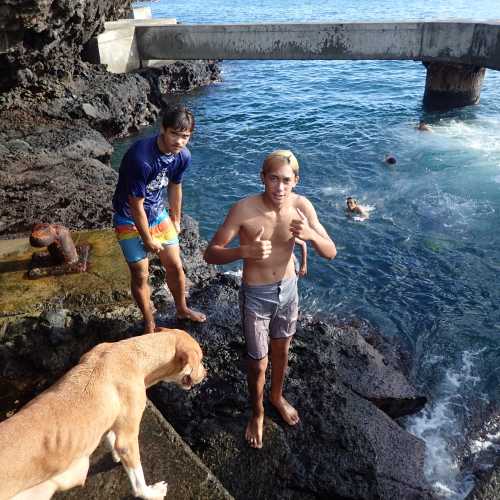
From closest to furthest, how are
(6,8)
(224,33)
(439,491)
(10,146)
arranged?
(439,491) → (10,146) → (6,8) → (224,33)

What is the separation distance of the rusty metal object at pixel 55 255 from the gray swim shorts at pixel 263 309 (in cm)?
307

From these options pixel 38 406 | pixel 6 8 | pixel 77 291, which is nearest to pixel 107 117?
pixel 6 8

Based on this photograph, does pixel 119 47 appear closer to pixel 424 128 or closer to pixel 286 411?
pixel 424 128

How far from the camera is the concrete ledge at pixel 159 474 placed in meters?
3.43

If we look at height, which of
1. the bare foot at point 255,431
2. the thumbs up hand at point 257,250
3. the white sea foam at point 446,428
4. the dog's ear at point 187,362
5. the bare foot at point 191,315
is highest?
the thumbs up hand at point 257,250

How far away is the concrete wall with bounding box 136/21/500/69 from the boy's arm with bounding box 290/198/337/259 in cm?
1721

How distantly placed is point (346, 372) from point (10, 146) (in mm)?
10275

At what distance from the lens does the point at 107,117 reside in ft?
53.2

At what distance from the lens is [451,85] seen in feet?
65.8

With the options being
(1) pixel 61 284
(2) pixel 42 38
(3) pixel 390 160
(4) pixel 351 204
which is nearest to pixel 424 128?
(3) pixel 390 160

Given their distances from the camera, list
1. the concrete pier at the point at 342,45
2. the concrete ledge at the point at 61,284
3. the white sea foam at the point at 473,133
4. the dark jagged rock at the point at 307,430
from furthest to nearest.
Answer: the concrete pier at the point at 342,45, the white sea foam at the point at 473,133, the concrete ledge at the point at 61,284, the dark jagged rock at the point at 307,430

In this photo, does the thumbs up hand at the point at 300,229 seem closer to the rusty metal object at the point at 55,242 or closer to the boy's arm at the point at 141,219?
the boy's arm at the point at 141,219

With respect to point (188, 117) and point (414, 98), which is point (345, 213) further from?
point (414, 98)

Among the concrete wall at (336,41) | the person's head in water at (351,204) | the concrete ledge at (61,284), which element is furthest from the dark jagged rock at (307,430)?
the concrete wall at (336,41)
